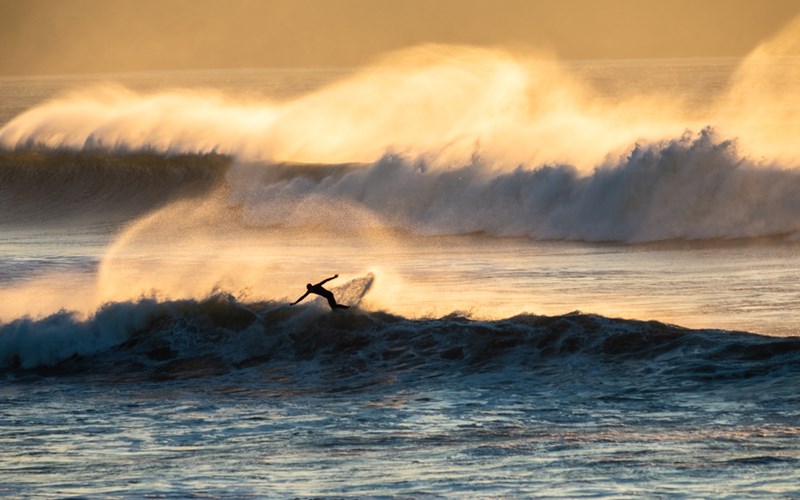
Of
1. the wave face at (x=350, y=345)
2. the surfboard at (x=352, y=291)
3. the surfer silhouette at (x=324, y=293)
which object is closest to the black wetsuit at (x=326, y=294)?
the surfer silhouette at (x=324, y=293)

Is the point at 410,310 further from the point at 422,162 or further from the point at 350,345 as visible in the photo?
the point at 422,162

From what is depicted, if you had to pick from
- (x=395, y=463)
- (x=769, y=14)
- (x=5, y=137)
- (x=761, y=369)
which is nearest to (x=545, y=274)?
(x=761, y=369)

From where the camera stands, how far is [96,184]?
41812 mm

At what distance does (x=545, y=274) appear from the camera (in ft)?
79.2

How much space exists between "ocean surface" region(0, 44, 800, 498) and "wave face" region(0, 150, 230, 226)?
12 cm

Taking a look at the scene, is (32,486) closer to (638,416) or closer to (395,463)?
(395,463)

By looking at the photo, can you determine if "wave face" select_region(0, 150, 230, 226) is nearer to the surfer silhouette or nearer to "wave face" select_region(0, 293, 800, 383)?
"wave face" select_region(0, 293, 800, 383)

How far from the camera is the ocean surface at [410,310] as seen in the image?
13.7 m

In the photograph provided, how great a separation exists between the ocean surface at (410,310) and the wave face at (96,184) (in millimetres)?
120

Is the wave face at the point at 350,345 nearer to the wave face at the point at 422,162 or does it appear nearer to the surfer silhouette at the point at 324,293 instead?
the surfer silhouette at the point at 324,293

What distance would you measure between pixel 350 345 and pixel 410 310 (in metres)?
1.48

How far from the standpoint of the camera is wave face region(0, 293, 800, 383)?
55.9 ft

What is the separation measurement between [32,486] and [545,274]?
12.4 m

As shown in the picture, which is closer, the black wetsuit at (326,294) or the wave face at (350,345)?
the wave face at (350,345)
